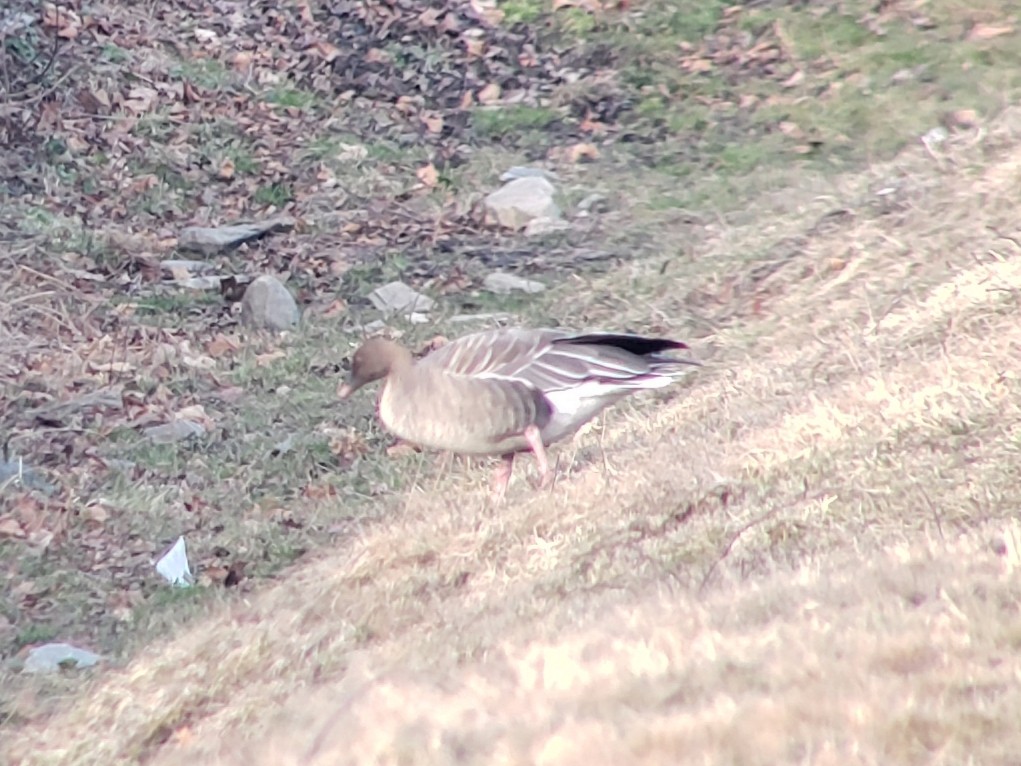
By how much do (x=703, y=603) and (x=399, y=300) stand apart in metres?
5.52

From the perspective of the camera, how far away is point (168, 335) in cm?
906

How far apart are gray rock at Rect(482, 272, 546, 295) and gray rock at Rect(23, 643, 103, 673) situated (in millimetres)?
4396

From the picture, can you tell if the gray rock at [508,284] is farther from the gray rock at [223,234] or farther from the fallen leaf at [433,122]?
the fallen leaf at [433,122]

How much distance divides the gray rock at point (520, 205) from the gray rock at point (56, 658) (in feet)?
18.1

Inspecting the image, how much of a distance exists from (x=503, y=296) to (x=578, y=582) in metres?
4.76

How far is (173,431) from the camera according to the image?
7.89 m

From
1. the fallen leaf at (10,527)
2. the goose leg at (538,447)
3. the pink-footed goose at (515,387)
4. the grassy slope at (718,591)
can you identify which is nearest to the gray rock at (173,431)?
the fallen leaf at (10,527)

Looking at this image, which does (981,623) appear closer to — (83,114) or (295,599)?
(295,599)

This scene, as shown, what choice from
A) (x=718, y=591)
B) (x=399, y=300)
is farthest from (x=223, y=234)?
(x=718, y=591)

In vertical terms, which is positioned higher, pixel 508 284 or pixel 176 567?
pixel 176 567

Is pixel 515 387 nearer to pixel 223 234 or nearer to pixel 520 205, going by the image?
pixel 223 234

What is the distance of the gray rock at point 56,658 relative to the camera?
5730mm

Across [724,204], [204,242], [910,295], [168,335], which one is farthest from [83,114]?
[910,295]

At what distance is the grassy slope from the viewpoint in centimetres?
353
